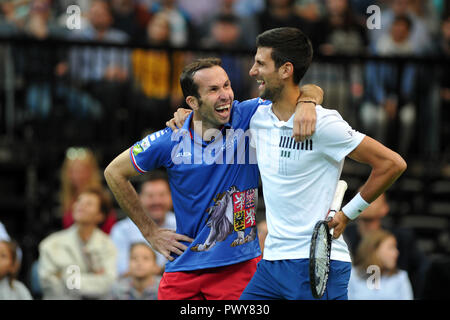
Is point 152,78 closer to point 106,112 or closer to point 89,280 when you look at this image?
point 106,112

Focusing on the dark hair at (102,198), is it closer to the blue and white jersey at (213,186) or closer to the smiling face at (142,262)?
the smiling face at (142,262)

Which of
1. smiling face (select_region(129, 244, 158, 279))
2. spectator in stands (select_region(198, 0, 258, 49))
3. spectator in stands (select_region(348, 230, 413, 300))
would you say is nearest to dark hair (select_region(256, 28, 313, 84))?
smiling face (select_region(129, 244, 158, 279))

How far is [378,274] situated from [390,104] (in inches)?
109

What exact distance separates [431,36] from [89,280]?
548cm

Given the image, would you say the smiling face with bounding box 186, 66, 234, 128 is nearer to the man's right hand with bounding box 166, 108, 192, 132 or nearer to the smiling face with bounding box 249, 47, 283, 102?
the man's right hand with bounding box 166, 108, 192, 132

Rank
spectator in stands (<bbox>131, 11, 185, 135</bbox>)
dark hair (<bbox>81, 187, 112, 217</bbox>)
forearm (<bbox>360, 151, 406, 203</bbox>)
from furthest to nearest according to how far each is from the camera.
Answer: spectator in stands (<bbox>131, 11, 185, 135</bbox>) < dark hair (<bbox>81, 187, 112, 217</bbox>) < forearm (<bbox>360, 151, 406, 203</bbox>)

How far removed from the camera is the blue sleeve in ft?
16.6

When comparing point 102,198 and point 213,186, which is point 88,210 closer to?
point 102,198

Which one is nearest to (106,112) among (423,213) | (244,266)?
(423,213)

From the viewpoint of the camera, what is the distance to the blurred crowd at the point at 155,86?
760 centimetres

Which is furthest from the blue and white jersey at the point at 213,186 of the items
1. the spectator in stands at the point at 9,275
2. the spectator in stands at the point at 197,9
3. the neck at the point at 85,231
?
the spectator in stands at the point at 197,9

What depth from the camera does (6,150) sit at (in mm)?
9445

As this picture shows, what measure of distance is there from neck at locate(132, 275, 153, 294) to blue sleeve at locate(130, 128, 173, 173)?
7.34ft

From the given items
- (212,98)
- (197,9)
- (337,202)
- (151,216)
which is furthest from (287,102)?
(197,9)
